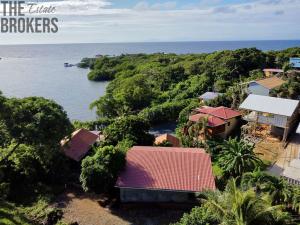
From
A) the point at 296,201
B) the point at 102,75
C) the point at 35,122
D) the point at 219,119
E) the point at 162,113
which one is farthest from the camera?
the point at 102,75

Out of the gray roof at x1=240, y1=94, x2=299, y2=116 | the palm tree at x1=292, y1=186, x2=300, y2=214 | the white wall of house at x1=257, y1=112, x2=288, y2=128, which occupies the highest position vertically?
the gray roof at x1=240, y1=94, x2=299, y2=116

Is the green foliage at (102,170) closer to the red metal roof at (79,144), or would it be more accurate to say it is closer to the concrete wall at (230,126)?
the red metal roof at (79,144)

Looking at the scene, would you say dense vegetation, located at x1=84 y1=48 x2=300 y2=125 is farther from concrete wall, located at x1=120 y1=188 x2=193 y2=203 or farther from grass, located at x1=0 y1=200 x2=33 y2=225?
grass, located at x1=0 y1=200 x2=33 y2=225

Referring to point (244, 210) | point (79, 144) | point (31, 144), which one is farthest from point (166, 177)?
point (79, 144)

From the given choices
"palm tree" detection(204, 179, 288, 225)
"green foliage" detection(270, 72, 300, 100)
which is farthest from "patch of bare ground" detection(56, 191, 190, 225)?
"green foliage" detection(270, 72, 300, 100)

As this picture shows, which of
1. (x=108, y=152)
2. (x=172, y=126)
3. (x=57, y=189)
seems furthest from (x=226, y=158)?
(x=172, y=126)

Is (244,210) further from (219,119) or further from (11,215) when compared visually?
(219,119)

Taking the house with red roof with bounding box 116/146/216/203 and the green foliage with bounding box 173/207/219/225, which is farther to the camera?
the house with red roof with bounding box 116/146/216/203
